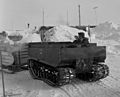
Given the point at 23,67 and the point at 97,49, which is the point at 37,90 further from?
the point at 23,67

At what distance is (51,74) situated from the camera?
8.44 metres

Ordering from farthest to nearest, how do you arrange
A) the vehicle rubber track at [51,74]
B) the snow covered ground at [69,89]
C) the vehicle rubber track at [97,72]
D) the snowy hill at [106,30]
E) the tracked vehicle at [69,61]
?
the snowy hill at [106,30]
the vehicle rubber track at [97,72]
the vehicle rubber track at [51,74]
the tracked vehicle at [69,61]
the snow covered ground at [69,89]

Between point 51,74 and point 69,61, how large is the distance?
50.5 inches

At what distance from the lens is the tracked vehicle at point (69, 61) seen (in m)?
7.36

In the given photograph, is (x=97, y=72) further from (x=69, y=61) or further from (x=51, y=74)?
(x=51, y=74)

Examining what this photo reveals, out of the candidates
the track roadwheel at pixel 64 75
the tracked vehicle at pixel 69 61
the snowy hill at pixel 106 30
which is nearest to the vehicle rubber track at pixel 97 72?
the tracked vehicle at pixel 69 61

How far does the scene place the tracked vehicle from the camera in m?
7.36

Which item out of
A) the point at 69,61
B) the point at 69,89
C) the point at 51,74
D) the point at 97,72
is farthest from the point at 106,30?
the point at 69,89

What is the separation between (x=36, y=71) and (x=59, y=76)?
291cm

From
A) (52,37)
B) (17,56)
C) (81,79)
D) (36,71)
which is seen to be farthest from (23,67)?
(52,37)

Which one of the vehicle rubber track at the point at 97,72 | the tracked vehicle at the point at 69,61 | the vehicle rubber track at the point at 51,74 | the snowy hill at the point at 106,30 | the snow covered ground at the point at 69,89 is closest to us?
the snow covered ground at the point at 69,89

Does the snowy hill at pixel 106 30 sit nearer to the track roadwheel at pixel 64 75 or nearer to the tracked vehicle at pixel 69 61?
the tracked vehicle at pixel 69 61

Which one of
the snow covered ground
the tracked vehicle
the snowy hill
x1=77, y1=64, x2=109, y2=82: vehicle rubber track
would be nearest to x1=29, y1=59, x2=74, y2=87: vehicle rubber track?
the tracked vehicle

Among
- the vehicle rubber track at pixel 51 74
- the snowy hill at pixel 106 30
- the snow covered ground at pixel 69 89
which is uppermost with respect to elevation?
the snowy hill at pixel 106 30
